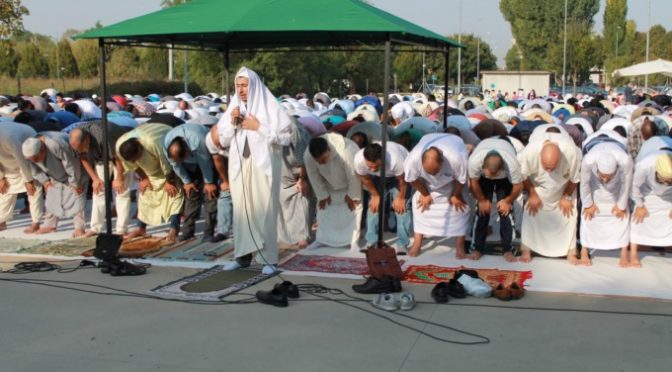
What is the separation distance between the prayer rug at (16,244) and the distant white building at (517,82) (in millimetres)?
32650

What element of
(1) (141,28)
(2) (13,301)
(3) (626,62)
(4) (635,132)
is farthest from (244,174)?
(3) (626,62)

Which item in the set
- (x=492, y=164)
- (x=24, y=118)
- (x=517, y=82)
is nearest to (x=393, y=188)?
(x=492, y=164)

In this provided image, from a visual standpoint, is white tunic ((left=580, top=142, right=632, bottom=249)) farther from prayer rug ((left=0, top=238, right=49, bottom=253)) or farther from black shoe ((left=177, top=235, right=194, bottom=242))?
prayer rug ((left=0, top=238, right=49, bottom=253))

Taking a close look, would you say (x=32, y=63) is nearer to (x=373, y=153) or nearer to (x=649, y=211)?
(x=373, y=153)

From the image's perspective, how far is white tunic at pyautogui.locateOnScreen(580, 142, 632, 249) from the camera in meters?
6.82

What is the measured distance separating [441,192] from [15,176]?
501 centimetres

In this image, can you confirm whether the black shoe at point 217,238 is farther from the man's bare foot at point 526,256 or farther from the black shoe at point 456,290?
the man's bare foot at point 526,256

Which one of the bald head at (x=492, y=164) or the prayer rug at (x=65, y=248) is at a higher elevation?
the bald head at (x=492, y=164)

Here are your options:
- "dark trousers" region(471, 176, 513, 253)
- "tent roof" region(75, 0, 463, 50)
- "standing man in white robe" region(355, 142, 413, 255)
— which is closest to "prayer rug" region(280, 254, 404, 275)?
"standing man in white robe" region(355, 142, 413, 255)

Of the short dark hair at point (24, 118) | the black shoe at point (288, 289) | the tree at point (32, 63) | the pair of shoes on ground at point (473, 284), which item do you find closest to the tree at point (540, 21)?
the tree at point (32, 63)

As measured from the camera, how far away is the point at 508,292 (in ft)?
19.6

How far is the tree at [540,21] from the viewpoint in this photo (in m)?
66.8

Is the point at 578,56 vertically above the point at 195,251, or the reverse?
the point at 578,56

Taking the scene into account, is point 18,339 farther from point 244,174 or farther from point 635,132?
point 635,132
